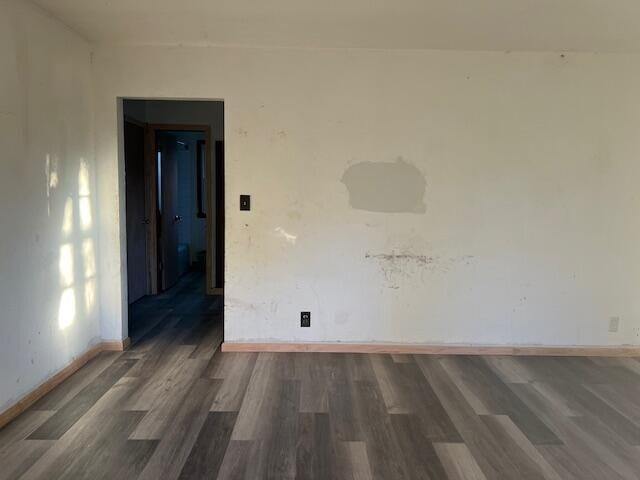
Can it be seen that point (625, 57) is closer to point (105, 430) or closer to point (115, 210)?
point (115, 210)

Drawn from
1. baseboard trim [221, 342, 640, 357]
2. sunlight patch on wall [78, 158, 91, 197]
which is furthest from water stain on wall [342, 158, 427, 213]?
sunlight patch on wall [78, 158, 91, 197]

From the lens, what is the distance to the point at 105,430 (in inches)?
90.9

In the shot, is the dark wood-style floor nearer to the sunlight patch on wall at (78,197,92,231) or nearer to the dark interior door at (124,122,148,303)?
the sunlight patch on wall at (78,197,92,231)

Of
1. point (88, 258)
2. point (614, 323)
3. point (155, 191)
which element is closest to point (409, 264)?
point (614, 323)

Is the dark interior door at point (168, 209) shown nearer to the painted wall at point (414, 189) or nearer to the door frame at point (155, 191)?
the door frame at point (155, 191)

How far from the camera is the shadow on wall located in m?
2.87

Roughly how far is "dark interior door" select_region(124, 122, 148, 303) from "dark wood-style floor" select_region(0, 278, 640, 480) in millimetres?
1643

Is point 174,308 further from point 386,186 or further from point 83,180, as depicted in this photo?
point 386,186

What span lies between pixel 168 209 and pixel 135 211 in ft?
2.51

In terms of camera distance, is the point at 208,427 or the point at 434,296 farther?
the point at 434,296

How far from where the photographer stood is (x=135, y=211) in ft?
16.1

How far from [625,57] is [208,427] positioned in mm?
3890

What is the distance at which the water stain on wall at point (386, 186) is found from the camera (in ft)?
11.0

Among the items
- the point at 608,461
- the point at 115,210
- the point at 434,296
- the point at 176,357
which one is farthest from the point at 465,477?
the point at 115,210
